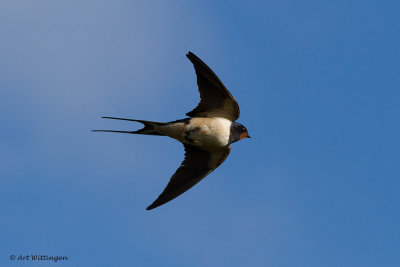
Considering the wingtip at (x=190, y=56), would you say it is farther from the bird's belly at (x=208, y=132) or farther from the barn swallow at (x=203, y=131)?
the bird's belly at (x=208, y=132)

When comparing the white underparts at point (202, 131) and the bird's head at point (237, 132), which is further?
the bird's head at point (237, 132)

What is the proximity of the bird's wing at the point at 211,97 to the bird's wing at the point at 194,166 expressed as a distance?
531mm

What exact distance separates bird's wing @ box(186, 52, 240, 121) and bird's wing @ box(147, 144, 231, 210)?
531 millimetres

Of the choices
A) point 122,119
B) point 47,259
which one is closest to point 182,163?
point 122,119

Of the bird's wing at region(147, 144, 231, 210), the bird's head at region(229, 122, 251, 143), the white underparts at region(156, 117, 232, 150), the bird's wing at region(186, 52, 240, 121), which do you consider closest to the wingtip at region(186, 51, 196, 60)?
the bird's wing at region(186, 52, 240, 121)

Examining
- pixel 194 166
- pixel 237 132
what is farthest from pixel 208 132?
pixel 194 166

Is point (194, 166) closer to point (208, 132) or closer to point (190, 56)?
point (208, 132)

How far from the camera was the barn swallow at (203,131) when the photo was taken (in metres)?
6.66

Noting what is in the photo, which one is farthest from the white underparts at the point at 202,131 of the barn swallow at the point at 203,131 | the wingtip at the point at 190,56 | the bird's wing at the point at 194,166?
the wingtip at the point at 190,56

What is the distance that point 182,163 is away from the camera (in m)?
7.24

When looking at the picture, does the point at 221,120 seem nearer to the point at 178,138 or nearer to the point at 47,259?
the point at 178,138

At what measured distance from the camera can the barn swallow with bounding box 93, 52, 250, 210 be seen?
21.9ft

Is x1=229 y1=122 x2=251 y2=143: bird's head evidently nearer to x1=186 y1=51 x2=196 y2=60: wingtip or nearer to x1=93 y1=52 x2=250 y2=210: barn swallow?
x1=93 y1=52 x2=250 y2=210: barn swallow

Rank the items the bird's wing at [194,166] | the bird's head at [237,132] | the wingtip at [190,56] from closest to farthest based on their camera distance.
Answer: the wingtip at [190,56] → the bird's head at [237,132] → the bird's wing at [194,166]
